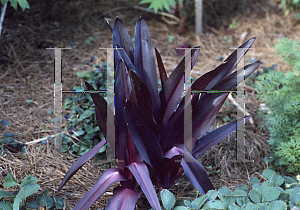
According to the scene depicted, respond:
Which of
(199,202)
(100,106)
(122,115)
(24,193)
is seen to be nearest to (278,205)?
(199,202)

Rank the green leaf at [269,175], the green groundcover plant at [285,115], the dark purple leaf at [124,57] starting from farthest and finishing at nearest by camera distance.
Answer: the green groundcover plant at [285,115]
the green leaf at [269,175]
the dark purple leaf at [124,57]

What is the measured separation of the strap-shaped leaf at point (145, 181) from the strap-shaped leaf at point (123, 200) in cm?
11

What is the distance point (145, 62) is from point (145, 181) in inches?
23.1

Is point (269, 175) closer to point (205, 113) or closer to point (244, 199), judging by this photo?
point (244, 199)

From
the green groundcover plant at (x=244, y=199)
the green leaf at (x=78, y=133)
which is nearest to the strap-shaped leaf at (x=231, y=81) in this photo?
the green groundcover plant at (x=244, y=199)

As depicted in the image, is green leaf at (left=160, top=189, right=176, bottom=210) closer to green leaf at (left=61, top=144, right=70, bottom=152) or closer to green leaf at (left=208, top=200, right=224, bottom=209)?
green leaf at (left=208, top=200, right=224, bottom=209)

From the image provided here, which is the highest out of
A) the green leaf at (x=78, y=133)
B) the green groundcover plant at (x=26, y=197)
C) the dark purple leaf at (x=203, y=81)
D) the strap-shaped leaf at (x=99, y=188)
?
the dark purple leaf at (x=203, y=81)

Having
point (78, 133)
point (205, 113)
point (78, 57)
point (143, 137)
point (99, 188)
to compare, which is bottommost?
point (99, 188)

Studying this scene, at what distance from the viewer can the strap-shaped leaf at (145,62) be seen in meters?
1.41

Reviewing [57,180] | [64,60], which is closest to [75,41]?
[64,60]

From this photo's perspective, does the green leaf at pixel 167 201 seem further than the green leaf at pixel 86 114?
No

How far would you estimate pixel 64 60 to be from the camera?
8.21 ft

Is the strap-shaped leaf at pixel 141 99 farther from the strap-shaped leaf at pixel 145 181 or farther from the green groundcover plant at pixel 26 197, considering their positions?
the green groundcover plant at pixel 26 197

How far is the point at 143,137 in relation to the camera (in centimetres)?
131
